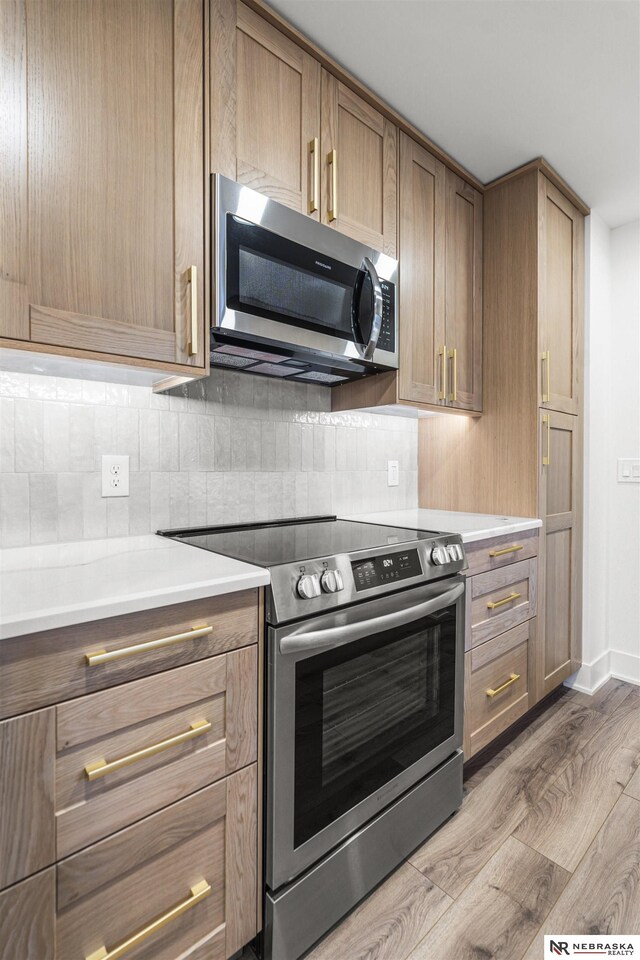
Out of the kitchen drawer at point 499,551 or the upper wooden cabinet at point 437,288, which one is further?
the upper wooden cabinet at point 437,288

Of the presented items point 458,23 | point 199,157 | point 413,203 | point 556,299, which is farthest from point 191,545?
point 556,299

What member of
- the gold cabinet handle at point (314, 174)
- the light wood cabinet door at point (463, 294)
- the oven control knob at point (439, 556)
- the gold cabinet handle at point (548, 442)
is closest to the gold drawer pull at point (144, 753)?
the oven control knob at point (439, 556)

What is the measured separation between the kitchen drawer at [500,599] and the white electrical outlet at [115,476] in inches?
47.5

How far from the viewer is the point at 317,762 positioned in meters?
1.20

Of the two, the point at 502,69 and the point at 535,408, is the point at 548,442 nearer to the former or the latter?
the point at 535,408

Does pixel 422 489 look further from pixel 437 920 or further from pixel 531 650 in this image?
pixel 437 920

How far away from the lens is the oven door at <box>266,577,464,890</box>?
1117mm

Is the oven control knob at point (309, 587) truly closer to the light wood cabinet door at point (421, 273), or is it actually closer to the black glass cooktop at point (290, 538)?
the black glass cooktop at point (290, 538)

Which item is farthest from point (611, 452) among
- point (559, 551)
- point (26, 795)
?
point (26, 795)

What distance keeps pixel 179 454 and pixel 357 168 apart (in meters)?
1.18

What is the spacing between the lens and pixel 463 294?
223 cm

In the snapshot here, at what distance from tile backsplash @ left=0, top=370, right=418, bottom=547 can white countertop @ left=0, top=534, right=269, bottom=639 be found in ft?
0.46

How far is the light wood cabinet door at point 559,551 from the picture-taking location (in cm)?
222

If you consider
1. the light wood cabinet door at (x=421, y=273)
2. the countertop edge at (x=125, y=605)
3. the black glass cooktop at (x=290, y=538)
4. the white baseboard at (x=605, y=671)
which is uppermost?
the light wood cabinet door at (x=421, y=273)
